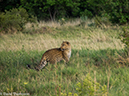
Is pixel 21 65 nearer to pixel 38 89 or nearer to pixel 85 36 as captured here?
pixel 38 89

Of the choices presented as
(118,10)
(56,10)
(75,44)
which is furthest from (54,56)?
(56,10)

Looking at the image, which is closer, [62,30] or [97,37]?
[97,37]

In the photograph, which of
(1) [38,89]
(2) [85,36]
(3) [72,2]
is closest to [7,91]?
(1) [38,89]

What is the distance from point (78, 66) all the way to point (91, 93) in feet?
8.47

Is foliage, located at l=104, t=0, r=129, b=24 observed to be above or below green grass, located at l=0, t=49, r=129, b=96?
above

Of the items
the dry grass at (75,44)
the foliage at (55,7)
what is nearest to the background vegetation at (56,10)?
the foliage at (55,7)

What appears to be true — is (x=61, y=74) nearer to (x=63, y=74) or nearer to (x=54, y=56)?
(x=63, y=74)

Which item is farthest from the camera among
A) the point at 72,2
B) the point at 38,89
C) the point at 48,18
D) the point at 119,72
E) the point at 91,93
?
the point at 48,18

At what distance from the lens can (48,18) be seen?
2719 centimetres

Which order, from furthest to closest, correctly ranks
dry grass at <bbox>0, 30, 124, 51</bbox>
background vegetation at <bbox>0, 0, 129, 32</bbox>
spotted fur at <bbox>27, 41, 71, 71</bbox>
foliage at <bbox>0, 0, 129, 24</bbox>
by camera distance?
foliage at <bbox>0, 0, 129, 24</bbox> → background vegetation at <bbox>0, 0, 129, 32</bbox> → dry grass at <bbox>0, 30, 124, 51</bbox> → spotted fur at <bbox>27, 41, 71, 71</bbox>

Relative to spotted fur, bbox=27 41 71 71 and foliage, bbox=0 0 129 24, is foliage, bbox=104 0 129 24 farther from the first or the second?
spotted fur, bbox=27 41 71 71

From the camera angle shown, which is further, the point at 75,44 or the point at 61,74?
the point at 75,44

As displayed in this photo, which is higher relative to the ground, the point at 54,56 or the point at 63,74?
the point at 54,56

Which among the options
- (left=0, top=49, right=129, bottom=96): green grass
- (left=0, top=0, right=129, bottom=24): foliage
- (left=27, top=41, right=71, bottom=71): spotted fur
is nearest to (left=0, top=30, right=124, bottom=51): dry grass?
(left=0, top=49, right=129, bottom=96): green grass
